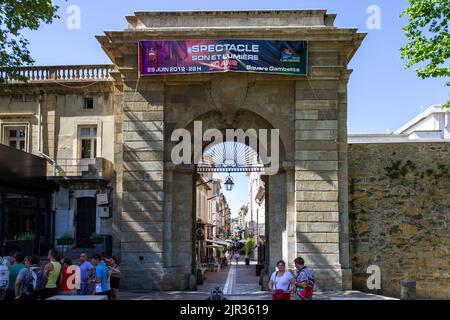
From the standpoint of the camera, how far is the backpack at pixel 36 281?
9359 millimetres

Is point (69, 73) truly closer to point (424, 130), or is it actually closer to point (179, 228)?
point (179, 228)

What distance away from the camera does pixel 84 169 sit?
63.5 ft

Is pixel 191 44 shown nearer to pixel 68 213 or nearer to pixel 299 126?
pixel 299 126

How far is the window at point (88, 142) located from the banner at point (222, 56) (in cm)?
546

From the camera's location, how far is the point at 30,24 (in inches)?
567

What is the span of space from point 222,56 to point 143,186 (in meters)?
4.64

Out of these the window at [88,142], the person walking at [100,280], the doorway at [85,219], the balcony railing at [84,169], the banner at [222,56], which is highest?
the banner at [222,56]

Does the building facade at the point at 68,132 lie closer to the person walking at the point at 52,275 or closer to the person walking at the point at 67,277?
the person walking at the point at 67,277

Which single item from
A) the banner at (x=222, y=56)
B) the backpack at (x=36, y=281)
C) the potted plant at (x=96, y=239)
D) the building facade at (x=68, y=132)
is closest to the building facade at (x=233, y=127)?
the banner at (x=222, y=56)

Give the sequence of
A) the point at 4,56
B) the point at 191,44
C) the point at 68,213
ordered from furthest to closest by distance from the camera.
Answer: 1. the point at 68,213
2. the point at 191,44
3. the point at 4,56

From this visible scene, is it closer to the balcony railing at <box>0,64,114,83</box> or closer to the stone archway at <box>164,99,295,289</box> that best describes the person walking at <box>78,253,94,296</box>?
the stone archway at <box>164,99,295,289</box>

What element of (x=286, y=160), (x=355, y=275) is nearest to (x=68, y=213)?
(x=286, y=160)

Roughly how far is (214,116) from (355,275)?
6.87m

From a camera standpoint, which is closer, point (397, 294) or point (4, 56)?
point (4, 56)
